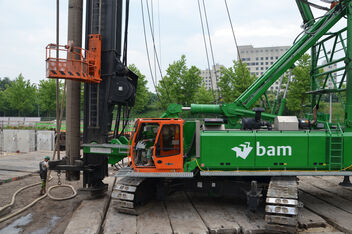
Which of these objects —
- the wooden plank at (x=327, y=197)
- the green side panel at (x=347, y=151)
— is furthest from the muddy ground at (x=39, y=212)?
the wooden plank at (x=327, y=197)

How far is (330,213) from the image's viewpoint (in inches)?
316

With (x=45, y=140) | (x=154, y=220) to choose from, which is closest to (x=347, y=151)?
(x=154, y=220)

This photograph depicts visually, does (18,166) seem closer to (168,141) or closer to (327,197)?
(168,141)

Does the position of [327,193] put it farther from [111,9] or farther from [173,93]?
[173,93]

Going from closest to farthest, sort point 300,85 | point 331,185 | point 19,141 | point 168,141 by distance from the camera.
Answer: point 168,141 → point 331,185 → point 19,141 → point 300,85

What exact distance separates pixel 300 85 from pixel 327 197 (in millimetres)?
19884

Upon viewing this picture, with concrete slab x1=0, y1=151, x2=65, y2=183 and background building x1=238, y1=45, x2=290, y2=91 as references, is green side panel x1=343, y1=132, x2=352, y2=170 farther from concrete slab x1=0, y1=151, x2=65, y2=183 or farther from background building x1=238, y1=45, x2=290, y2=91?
background building x1=238, y1=45, x2=290, y2=91

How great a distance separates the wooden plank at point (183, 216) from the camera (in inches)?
267

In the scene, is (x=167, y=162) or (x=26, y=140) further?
(x=26, y=140)

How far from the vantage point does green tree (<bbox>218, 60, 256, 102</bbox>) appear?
2912cm

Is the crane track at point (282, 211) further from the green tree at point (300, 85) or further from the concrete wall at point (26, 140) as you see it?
the green tree at point (300, 85)

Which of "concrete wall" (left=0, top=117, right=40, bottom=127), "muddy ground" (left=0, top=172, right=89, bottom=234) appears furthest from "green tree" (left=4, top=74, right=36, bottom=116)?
"muddy ground" (left=0, top=172, right=89, bottom=234)

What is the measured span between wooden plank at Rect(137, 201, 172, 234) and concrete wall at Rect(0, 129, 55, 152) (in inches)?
745

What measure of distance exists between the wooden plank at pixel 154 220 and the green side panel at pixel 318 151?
4.41 metres
